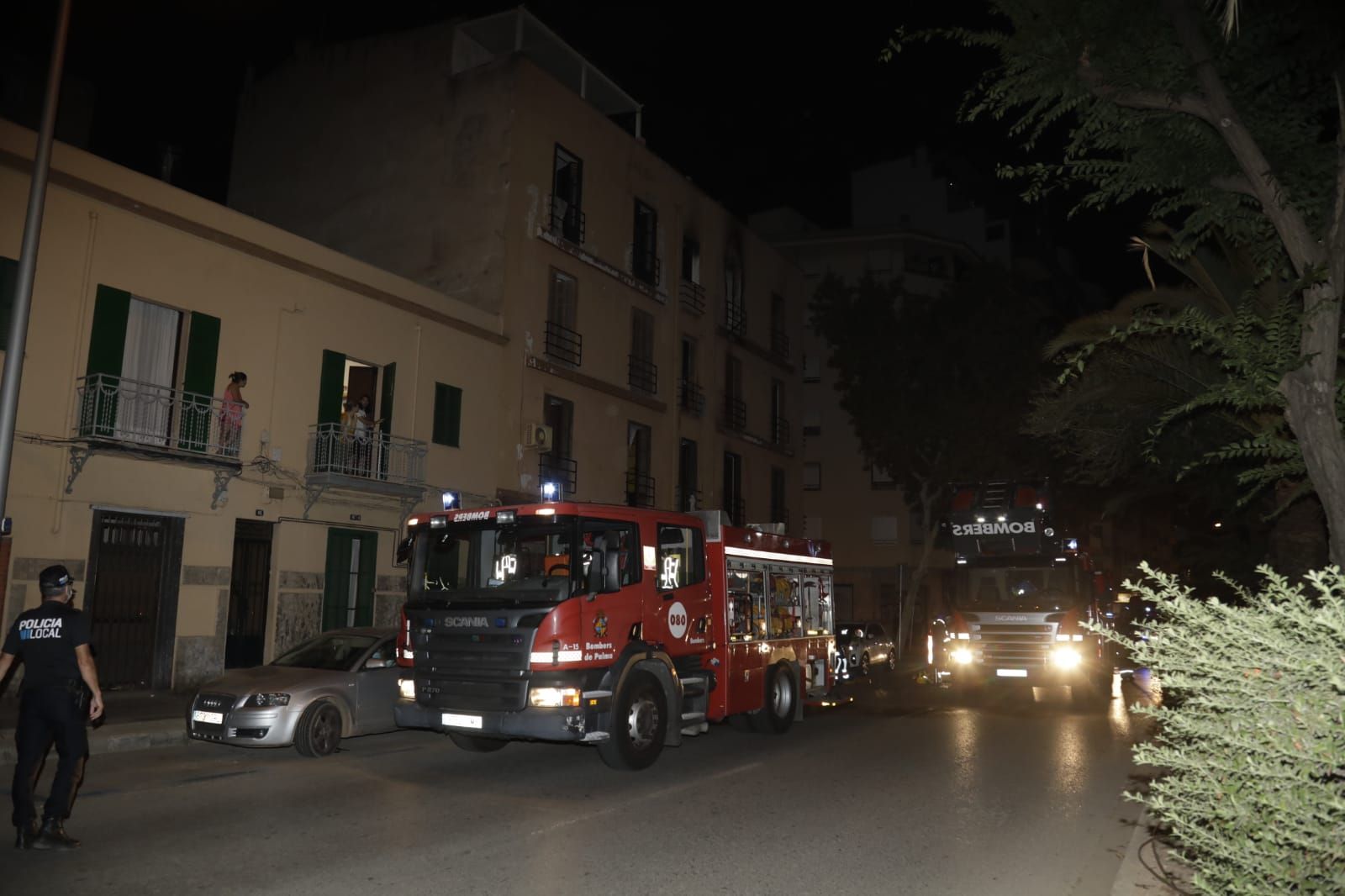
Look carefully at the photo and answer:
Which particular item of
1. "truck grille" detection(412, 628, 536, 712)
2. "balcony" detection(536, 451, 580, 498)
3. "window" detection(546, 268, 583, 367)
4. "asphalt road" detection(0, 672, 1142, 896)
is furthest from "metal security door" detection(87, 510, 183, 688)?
"window" detection(546, 268, 583, 367)

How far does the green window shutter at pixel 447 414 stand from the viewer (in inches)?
784

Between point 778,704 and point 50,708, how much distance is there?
9.12 metres

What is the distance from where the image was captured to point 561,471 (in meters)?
23.1

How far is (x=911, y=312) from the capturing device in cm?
3144

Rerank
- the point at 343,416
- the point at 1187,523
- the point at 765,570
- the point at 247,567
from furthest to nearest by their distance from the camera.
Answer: the point at 1187,523
the point at 343,416
the point at 247,567
the point at 765,570

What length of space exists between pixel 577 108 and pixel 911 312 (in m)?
13.5

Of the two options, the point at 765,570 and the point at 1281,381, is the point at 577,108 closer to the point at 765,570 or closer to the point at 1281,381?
the point at 765,570

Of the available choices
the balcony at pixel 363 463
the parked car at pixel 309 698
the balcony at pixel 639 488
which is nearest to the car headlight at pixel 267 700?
the parked car at pixel 309 698

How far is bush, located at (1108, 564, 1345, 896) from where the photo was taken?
13.1ft

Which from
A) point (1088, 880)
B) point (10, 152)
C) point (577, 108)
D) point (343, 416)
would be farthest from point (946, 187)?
point (1088, 880)

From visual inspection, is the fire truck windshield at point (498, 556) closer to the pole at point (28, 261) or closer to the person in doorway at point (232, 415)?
the pole at point (28, 261)

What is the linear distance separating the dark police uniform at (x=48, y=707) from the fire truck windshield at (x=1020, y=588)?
14.7m

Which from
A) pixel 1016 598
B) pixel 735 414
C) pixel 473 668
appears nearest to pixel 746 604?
pixel 473 668

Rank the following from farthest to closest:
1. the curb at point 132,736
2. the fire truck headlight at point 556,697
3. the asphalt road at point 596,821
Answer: the curb at point 132,736 < the fire truck headlight at point 556,697 < the asphalt road at point 596,821
